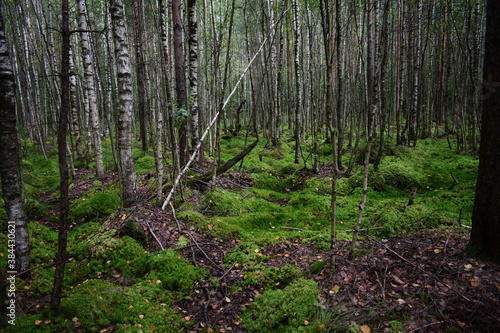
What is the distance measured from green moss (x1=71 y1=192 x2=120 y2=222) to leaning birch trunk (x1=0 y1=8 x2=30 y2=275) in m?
2.74

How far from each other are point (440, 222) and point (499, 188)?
6.53 ft

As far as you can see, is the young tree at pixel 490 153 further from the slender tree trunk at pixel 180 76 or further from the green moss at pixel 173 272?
the slender tree trunk at pixel 180 76

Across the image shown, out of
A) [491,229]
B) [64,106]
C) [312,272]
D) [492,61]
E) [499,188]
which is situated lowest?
[312,272]

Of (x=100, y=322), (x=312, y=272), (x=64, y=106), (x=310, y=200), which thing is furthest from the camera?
(x=310, y=200)

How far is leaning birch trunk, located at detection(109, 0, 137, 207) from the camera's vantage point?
5227mm

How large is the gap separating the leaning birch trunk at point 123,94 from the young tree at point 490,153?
18.0 ft

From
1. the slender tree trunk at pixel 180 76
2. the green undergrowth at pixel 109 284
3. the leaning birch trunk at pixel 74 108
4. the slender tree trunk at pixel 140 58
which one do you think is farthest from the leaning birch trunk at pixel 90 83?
the green undergrowth at pixel 109 284

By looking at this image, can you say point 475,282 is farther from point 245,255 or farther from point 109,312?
point 109,312

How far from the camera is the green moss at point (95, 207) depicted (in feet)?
19.6

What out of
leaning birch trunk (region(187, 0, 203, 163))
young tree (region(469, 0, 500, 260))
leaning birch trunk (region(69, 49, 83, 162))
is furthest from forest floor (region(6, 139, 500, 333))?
leaning birch trunk (region(69, 49, 83, 162))

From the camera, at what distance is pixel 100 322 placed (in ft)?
8.98

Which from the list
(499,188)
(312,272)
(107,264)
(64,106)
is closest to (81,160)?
(107,264)

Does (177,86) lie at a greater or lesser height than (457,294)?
greater

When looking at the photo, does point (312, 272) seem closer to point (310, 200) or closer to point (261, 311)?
point (261, 311)
